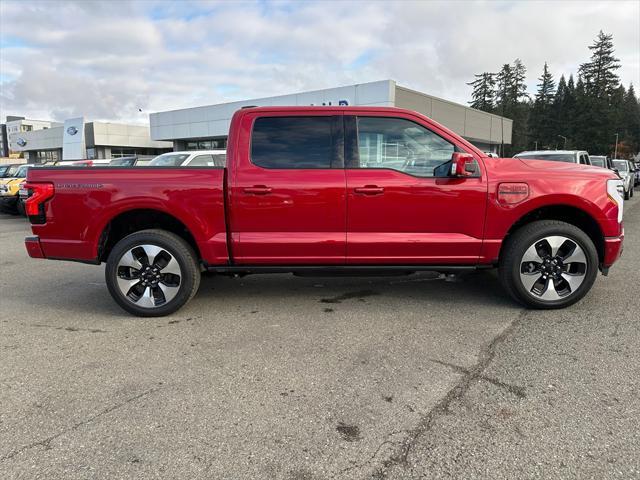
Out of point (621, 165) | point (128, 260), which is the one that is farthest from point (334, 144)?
point (621, 165)

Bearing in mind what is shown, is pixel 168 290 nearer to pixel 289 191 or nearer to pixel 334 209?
pixel 289 191

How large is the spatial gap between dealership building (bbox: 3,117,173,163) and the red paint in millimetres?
45948

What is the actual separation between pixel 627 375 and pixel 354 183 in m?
2.57

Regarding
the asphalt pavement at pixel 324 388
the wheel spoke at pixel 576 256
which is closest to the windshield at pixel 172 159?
the asphalt pavement at pixel 324 388

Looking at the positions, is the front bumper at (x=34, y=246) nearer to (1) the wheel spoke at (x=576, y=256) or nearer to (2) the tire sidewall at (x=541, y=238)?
(2) the tire sidewall at (x=541, y=238)

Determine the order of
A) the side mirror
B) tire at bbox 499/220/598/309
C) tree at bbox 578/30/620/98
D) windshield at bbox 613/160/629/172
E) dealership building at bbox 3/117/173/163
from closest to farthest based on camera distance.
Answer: the side mirror → tire at bbox 499/220/598/309 → windshield at bbox 613/160/629/172 → dealership building at bbox 3/117/173/163 → tree at bbox 578/30/620/98

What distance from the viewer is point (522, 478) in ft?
7.20

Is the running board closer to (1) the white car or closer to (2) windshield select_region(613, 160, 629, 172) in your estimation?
(1) the white car

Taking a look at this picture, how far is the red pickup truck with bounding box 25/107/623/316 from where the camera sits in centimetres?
428

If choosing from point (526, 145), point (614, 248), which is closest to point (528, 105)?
point (526, 145)

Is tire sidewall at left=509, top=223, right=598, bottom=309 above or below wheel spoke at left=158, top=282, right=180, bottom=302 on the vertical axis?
above

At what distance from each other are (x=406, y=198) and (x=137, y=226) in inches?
110

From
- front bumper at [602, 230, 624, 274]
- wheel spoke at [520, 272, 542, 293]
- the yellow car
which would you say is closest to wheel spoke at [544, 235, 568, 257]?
wheel spoke at [520, 272, 542, 293]

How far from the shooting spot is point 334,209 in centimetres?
428
